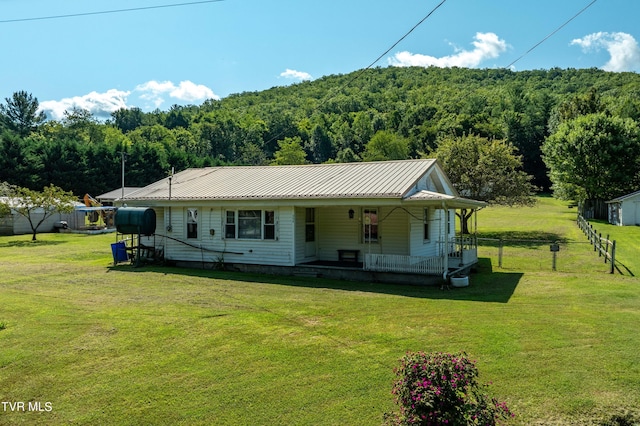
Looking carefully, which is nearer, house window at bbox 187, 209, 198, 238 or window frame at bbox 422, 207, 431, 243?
window frame at bbox 422, 207, 431, 243

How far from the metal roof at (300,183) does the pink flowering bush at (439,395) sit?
32.1 feet

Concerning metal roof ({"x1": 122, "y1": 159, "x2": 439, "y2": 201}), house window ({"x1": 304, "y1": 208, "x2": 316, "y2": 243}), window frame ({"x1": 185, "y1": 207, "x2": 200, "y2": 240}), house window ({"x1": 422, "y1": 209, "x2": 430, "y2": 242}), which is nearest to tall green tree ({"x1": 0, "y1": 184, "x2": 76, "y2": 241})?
metal roof ({"x1": 122, "y1": 159, "x2": 439, "y2": 201})

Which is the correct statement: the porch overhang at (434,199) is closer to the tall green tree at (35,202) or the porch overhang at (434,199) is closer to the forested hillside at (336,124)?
the tall green tree at (35,202)

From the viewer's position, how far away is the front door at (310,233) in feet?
55.6

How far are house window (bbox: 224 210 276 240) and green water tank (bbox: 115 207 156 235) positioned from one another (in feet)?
10.6

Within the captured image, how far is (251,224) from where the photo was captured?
17.1 metres

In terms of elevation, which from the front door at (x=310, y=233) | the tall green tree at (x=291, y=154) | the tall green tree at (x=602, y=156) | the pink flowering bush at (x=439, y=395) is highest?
the tall green tree at (x=291, y=154)

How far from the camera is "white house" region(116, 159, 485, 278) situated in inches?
601

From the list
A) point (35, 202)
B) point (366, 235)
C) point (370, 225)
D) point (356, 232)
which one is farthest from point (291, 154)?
point (370, 225)

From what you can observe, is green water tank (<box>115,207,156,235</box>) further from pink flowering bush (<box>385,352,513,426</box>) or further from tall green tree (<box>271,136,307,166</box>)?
tall green tree (<box>271,136,307,166</box>)

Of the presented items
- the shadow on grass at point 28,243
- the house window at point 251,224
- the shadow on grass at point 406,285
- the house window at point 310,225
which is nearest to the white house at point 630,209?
the shadow on grass at point 406,285

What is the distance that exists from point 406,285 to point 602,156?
3431 cm

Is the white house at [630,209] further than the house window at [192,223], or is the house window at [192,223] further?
the white house at [630,209]

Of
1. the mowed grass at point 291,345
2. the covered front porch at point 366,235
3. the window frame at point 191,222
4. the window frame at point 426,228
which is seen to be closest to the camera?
the mowed grass at point 291,345
